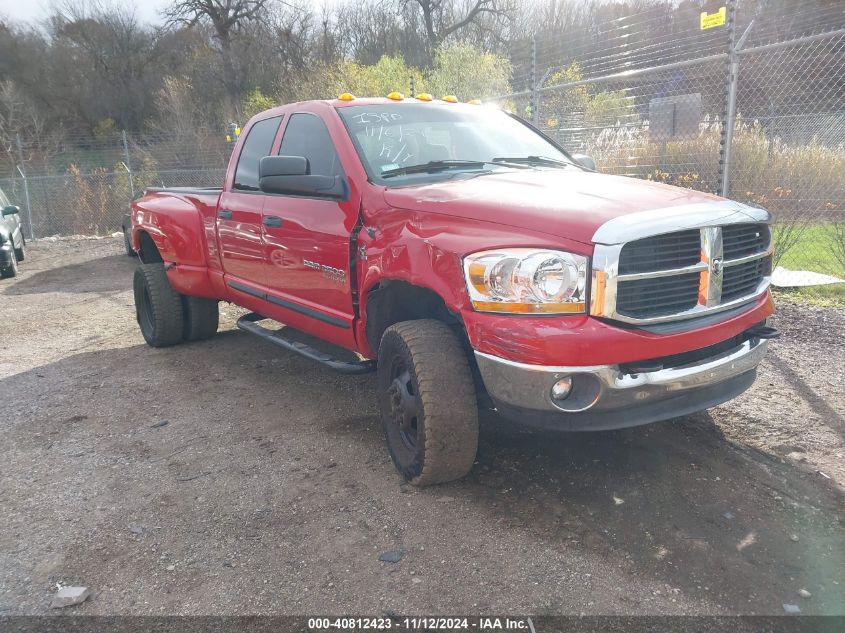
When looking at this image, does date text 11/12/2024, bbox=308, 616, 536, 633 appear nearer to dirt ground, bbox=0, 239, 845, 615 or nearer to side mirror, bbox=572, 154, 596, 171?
dirt ground, bbox=0, 239, 845, 615

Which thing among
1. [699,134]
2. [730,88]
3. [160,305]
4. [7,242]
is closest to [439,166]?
[160,305]

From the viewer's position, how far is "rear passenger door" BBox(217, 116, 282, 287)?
470 centimetres

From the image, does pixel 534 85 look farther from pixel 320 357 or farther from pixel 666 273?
pixel 666 273

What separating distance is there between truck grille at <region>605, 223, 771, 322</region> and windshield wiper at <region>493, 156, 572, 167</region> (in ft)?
4.50

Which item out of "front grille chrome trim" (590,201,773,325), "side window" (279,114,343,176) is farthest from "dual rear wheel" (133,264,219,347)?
"front grille chrome trim" (590,201,773,325)

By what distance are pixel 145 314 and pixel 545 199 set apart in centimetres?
456

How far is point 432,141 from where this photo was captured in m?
4.11

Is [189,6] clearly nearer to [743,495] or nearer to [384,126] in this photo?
[384,126]

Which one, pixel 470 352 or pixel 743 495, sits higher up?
pixel 470 352

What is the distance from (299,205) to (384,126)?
2.27ft

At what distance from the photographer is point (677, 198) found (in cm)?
314

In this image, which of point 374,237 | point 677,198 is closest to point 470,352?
point 374,237

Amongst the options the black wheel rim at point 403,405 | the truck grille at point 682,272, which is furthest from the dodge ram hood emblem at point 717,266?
the black wheel rim at point 403,405

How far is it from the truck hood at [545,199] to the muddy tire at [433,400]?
57 centimetres
